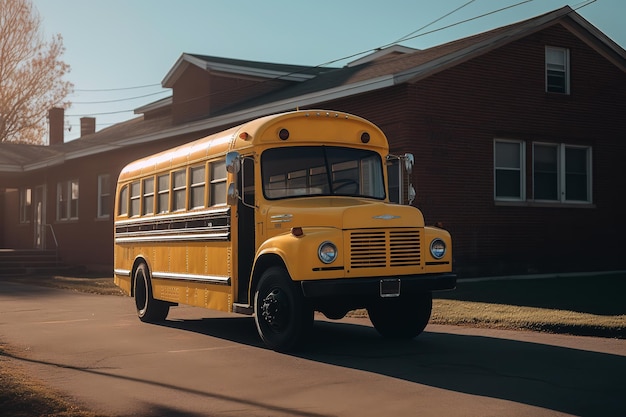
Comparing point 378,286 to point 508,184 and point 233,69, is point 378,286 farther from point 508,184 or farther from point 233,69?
point 233,69

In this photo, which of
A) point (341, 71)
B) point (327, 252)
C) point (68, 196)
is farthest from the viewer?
point (68, 196)

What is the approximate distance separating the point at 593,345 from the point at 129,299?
39.4ft

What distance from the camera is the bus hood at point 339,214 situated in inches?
399

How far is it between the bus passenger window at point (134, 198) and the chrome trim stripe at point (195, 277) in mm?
1710

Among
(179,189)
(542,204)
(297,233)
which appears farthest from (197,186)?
(542,204)

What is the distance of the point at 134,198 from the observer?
52.7 ft

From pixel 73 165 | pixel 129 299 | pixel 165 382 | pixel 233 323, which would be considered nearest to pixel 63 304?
pixel 129 299

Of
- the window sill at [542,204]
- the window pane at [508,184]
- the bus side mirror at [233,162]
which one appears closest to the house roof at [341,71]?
the window pane at [508,184]

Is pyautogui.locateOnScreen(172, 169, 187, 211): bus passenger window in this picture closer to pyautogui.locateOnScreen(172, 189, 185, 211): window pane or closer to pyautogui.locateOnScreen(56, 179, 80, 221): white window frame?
pyautogui.locateOnScreen(172, 189, 185, 211): window pane

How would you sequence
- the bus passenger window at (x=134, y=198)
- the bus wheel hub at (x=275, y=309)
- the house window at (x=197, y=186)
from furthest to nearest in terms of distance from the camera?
the bus passenger window at (x=134, y=198) < the house window at (x=197, y=186) < the bus wheel hub at (x=275, y=309)

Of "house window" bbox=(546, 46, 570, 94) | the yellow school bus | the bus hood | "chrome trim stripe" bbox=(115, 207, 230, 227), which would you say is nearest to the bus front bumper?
the yellow school bus

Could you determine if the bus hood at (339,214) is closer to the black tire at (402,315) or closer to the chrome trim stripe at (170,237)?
the black tire at (402,315)

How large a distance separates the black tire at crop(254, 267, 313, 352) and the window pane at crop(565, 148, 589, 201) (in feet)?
46.2

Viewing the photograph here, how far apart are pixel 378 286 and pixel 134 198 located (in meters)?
7.32
